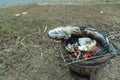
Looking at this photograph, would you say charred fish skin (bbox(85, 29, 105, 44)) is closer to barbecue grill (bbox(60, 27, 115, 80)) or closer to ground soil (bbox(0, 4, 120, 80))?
barbecue grill (bbox(60, 27, 115, 80))

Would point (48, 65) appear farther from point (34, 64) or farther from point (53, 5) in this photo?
point (53, 5)

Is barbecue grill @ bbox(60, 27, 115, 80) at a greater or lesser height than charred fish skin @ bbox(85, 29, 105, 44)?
lesser

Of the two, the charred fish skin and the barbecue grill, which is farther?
the charred fish skin

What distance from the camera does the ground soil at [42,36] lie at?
2.96 metres

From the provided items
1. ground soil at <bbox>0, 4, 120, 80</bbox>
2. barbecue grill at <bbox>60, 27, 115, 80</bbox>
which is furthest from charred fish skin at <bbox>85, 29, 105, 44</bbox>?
ground soil at <bbox>0, 4, 120, 80</bbox>

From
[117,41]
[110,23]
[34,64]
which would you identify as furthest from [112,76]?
[110,23]

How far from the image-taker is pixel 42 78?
2.86 metres

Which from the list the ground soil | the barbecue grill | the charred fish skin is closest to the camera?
the barbecue grill

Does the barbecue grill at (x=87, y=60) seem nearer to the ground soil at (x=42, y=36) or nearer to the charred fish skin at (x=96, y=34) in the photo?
the charred fish skin at (x=96, y=34)

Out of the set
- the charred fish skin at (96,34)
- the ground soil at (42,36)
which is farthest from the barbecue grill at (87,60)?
the ground soil at (42,36)

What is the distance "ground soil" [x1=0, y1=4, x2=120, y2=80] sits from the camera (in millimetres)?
2959

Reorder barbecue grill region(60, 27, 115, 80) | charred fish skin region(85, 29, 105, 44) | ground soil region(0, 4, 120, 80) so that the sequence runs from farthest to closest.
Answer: ground soil region(0, 4, 120, 80), charred fish skin region(85, 29, 105, 44), barbecue grill region(60, 27, 115, 80)

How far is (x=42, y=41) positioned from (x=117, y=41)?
1147 millimetres

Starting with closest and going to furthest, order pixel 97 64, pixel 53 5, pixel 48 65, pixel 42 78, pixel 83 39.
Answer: pixel 97 64, pixel 83 39, pixel 42 78, pixel 48 65, pixel 53 5
